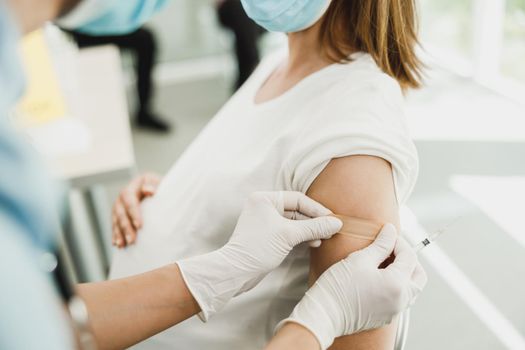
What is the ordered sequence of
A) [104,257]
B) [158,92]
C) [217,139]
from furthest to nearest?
[158,92]
[104,257]
[217,139]

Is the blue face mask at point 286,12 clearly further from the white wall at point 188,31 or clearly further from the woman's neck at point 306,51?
the white wall at point 188,31

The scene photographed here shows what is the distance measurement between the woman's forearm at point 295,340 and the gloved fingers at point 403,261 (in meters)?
0.15

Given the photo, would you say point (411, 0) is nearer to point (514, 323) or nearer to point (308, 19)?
point (308, 19)

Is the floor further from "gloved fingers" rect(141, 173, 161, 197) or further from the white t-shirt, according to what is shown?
"gloved fingers" rect(141, 173, 161, 197)

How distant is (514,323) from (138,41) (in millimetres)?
2974

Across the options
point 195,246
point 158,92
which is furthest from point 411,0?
point 158,92

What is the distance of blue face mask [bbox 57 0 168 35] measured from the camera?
0.52 metres

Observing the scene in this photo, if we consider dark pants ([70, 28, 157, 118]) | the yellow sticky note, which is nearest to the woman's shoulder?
the yellow sticky note

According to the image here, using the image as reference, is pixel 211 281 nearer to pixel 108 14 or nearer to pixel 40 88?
pixel 108 14

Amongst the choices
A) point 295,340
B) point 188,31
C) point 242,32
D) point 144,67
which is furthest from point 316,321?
point 188,31

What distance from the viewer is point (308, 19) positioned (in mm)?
851

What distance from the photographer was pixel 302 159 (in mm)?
785

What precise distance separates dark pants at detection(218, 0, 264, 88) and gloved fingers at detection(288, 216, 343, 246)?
2.89 metres

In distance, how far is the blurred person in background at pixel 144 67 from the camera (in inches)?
138
